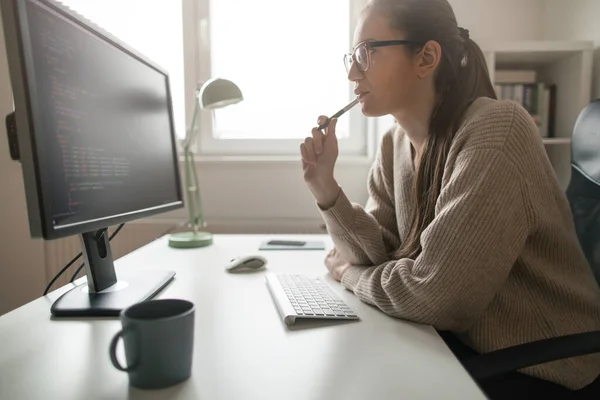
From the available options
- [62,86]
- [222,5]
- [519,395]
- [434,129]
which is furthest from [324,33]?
[519,395]

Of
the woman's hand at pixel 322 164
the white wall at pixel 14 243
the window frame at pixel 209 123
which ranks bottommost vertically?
the white wall at pixel 14 243

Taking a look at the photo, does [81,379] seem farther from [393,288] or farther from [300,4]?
[300,4]

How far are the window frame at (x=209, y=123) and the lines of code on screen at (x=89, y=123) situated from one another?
3.38ft

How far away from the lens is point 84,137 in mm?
677

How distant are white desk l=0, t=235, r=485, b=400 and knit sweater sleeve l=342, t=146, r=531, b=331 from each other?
4cm

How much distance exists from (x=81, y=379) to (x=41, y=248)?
5.45 ft

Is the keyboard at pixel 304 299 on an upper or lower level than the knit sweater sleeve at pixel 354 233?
lower

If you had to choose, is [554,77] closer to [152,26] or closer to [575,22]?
[575,22]

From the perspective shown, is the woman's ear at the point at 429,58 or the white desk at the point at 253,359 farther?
the woman's ear at the point at 429,58

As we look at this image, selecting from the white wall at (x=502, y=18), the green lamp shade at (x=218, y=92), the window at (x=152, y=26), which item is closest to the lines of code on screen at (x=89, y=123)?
the green lamp shade at (x=218, y=92)

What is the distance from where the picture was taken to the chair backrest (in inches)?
35.7

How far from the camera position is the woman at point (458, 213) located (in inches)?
25.8

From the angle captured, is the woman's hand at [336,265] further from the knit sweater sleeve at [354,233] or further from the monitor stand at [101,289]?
the monitor stand at [101,289]

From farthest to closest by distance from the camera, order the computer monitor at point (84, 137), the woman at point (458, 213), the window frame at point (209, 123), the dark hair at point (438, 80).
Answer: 1. the window frame at point (209, 123)
2. the dark hair at point (438, 80)
3. the woman at point (458, 213)
4. the computer monitor at point (84, 137)
